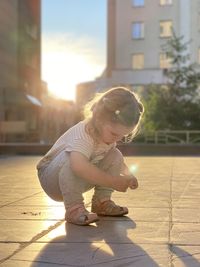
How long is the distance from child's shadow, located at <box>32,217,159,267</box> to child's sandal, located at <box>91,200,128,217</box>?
50cm

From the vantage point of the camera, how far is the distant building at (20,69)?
37.4 meters

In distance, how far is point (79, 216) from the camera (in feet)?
14.8

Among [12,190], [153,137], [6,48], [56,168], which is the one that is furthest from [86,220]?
[6,48]

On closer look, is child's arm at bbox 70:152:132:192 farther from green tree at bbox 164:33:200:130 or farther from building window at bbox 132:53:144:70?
building window at bbox 132:53:144:70

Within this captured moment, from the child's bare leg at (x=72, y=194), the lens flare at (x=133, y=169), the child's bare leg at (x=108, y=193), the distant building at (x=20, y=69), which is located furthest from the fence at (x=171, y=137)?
the child's bare leg at (x=72, y=194)

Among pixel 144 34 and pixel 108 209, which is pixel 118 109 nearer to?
pixel 108 209

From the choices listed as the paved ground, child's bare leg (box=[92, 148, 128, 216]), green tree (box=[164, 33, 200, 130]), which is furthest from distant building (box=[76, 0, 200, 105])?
child's bare leg (box=[92, 148, 128, 216])

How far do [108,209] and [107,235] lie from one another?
0.89m

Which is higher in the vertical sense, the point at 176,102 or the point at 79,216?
the point at 79,216

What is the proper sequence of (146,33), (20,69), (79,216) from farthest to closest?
(146,33) → (20,69) → (79,216)

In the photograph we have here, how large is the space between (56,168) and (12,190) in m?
2.80

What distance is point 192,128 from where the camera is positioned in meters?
34.5

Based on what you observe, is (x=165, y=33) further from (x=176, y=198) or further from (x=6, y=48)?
(x=176, y=198)

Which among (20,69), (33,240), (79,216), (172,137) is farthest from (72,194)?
(20,69)
